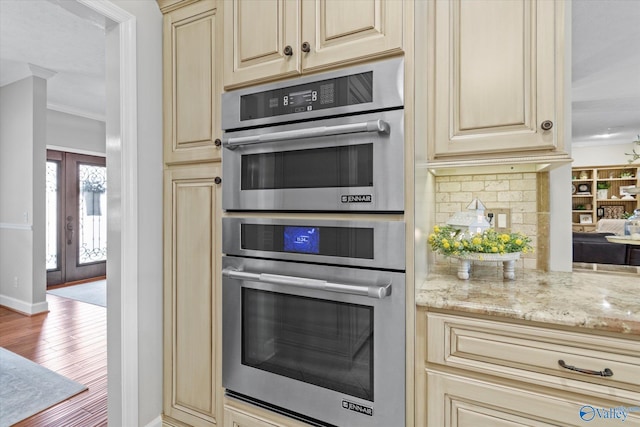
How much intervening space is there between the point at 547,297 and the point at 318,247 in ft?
2.66

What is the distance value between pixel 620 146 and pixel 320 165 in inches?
330

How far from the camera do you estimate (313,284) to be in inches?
48.9

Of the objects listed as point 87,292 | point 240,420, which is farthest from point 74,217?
point 240,420

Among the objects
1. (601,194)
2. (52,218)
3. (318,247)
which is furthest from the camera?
(601,194)

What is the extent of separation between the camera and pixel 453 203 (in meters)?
1.76

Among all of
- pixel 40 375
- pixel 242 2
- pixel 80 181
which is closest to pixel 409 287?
pixel 242 2

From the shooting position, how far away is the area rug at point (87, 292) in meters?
4.59

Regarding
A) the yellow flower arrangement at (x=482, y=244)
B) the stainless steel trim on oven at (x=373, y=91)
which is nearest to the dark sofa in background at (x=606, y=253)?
the yellow flower arrangement at (x=482, y=244)

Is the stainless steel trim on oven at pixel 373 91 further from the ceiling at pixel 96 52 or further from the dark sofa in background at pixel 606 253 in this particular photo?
the dark sofa in background at pixel 606 253

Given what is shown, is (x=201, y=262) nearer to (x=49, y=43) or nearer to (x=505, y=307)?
(x=505, y=307)

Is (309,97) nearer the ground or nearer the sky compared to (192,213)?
nearer the sky

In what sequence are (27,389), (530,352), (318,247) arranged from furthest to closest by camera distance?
(27,389) < (318,247) < (530,352)

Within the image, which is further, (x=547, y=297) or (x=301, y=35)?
(x=301, y=35)

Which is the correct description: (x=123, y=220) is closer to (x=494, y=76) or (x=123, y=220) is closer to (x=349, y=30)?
(x=349, y=30)
